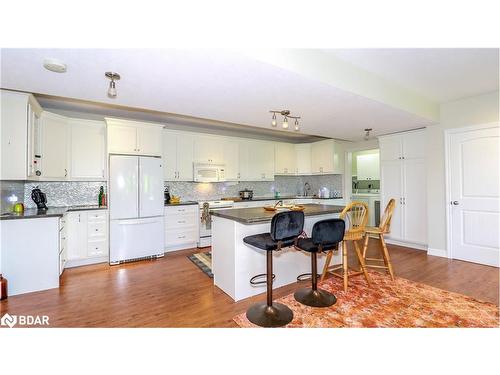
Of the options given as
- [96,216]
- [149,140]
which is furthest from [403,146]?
[96,216]

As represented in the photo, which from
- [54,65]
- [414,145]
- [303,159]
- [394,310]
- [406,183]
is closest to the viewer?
[54,65]

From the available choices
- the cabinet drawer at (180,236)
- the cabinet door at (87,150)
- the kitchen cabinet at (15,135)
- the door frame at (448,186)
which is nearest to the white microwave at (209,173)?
the cabinet drawer at (180,236)

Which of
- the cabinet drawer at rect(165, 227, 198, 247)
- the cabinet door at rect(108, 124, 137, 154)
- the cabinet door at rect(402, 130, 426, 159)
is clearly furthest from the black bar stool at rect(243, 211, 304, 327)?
the cabinet door at rect(402, 130, 426, 159)

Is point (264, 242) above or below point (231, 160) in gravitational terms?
below

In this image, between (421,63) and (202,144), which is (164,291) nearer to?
(202,144)

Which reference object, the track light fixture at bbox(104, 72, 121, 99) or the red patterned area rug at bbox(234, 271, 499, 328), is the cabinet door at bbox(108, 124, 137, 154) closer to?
the track light fixture at bbox(104, 72, 121, 99)

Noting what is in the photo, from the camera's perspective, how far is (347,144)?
5906 mm

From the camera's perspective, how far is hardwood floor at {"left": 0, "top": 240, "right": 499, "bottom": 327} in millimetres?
2133

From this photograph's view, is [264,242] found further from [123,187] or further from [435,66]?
[123,187]

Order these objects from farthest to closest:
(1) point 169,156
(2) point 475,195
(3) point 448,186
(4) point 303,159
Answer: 1. (4) point 303,159
2. (1) point 169,156
3. (3) point 448,186
4. (2) point 475,195

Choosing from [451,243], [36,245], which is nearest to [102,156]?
[36,245]

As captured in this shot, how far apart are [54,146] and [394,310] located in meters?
4.93

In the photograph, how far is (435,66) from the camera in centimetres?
259

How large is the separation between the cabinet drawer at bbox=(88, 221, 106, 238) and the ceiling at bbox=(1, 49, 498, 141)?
6.38 ft
